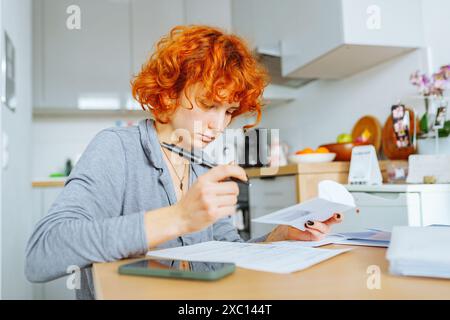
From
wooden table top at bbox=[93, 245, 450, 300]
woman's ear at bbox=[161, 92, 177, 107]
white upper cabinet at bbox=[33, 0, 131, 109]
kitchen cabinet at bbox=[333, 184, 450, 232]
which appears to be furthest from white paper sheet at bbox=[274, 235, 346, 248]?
white upper cabinet at bbox=[33, 0, 131, 109]

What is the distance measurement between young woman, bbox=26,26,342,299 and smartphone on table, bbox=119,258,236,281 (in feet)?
A: 0.16

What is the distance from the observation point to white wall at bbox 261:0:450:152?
209 cm

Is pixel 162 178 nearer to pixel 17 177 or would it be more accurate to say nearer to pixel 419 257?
pixel 419 257

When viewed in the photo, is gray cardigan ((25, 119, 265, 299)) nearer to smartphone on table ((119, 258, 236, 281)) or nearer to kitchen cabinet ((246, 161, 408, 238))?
smartphone on table ((119, 258, 236, 281))

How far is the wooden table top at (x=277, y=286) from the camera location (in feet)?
1.68

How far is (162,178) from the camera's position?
99 cm

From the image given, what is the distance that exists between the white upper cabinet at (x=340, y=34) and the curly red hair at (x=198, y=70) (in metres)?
1.15

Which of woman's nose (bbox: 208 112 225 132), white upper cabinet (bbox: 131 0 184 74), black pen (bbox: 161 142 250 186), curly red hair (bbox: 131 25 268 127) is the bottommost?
black pen (bbox: 161 142 250 186)

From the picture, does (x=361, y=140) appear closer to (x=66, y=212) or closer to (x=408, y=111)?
(x=408, y=111)

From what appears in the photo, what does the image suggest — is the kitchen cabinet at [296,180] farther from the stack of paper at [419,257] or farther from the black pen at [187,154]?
the stack of paper at [419,257]

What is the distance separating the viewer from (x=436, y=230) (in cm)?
75

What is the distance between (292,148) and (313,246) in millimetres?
2598

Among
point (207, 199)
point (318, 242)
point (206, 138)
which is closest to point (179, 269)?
point (207, 199)

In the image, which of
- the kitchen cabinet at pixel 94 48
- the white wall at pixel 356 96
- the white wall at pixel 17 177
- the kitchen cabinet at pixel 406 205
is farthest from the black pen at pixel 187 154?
the kitchen cabinet at pixel 94 48
